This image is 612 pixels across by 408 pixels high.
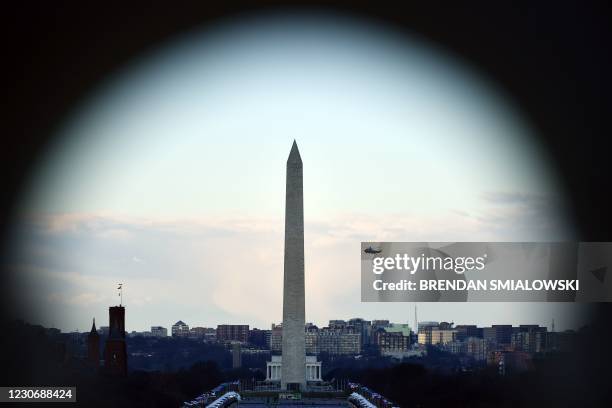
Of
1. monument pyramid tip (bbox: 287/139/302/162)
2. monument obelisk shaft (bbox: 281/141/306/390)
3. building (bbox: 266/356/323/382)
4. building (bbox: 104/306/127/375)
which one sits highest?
monument pyramid tip (bbox: 287/139/302/162)

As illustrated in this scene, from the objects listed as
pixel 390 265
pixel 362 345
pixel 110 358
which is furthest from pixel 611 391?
pixel 362 345

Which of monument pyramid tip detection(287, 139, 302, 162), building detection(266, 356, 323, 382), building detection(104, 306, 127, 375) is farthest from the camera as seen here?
building detection(266, 356, 323, 382)

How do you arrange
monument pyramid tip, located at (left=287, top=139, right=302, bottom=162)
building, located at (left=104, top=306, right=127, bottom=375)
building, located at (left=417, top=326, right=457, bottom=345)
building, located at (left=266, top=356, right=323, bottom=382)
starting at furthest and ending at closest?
building, located at (left=417, top=326, right=457, bottom=345) → building, located at (left=266, top=356, right=323, bottom=382) → building, located at (left=104, top=306, right=127, bottom=375) → monument pyramid tip, located at (left=287, top=139, right=302, bottom=162)

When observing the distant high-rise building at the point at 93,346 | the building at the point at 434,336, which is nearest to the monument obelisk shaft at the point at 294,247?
the distant high-rise building at the point at 93,346

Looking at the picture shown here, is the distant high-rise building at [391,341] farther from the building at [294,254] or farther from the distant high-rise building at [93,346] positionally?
the building at [294,254]

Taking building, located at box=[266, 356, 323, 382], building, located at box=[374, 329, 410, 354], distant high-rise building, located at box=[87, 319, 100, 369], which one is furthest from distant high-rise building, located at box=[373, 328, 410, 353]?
distant high-rise building, located at box=[87, 319, 100, 369]

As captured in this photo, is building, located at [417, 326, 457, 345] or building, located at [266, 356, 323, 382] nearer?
building, located at [266, 356, 323, 382]

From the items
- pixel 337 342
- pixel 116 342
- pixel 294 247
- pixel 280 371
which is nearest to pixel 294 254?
pixel 294 247

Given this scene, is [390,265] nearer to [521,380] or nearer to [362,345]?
[521,380]

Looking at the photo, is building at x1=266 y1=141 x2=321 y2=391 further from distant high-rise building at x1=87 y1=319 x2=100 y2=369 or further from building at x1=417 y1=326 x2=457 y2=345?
building at x1=417 y1=326 x2=457 y2=345
